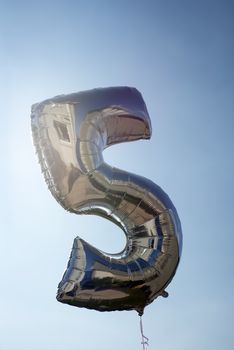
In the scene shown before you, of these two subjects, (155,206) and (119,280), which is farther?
(155,206)

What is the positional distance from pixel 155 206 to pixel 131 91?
1445 millimetres

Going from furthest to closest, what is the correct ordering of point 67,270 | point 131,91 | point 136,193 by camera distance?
point 131,91 → point 136,193 → point 67,270

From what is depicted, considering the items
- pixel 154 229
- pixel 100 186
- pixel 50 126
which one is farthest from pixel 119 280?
pixel 50 126

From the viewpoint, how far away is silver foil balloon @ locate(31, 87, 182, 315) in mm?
4676

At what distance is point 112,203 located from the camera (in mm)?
4988

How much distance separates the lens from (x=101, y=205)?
504 cm

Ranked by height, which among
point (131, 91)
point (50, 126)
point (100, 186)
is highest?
point (131, 91)

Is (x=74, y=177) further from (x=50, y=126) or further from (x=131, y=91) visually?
(x=131, y=91)

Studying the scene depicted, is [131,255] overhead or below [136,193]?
below

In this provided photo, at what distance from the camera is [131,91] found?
5520 millimetres

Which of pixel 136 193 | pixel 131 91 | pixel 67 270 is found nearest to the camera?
pixel 67 270

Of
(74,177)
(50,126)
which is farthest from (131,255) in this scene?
(50,126)

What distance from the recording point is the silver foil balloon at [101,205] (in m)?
4.68

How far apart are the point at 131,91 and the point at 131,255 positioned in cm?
194
